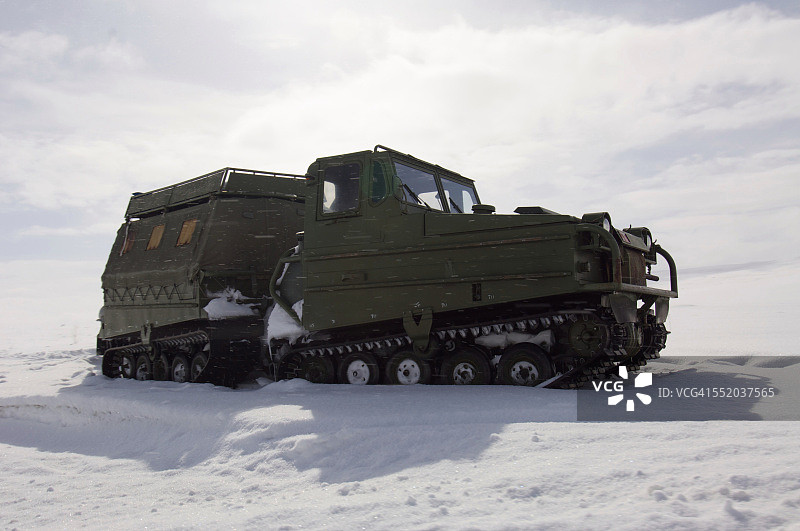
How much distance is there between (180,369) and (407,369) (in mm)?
4754

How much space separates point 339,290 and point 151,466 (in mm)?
3279

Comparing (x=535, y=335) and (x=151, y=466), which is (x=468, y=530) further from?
(x=535, y=335)

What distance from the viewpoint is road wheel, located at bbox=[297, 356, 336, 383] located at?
877cm

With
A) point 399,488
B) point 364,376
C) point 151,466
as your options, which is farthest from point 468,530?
point 364,376

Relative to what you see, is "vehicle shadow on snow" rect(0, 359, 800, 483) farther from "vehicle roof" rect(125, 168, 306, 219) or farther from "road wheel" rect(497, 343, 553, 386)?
"vehicle roof" rect(125, 168, 306, 219)

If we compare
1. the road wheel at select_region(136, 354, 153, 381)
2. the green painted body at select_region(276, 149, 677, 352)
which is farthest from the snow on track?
the road wheel at select_region(136, 354, 153, 381)

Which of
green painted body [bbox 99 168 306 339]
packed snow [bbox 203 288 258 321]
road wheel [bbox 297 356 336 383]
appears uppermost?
green painted body [bbox 99 168 306 339]

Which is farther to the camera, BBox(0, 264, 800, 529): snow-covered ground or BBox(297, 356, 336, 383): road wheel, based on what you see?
BBox(297, 356, 336, 383): road wheel

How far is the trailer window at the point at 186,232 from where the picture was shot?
11047 mm

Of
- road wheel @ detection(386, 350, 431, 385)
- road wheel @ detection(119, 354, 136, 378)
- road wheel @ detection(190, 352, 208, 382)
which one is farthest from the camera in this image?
road wheel @ detection(119, 354, 136, 378)

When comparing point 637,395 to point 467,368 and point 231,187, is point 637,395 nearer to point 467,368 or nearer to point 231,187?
point 467,368

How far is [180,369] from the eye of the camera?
36.4 ft

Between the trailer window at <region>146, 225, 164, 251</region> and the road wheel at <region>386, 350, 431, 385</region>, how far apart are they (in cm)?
587

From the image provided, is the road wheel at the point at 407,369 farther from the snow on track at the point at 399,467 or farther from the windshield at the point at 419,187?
the windshield at the point at 419,187
